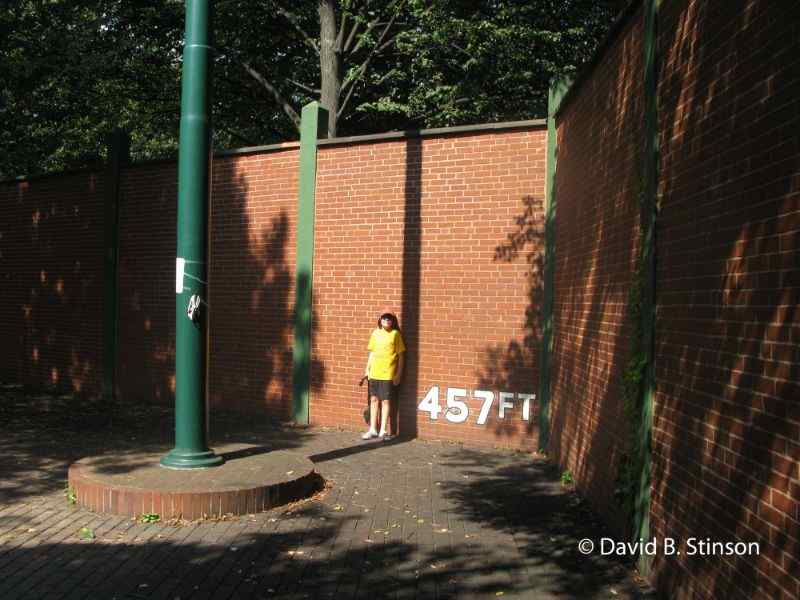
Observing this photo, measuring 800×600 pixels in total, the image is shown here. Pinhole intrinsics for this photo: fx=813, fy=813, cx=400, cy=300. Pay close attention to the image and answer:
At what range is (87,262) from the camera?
1417cm

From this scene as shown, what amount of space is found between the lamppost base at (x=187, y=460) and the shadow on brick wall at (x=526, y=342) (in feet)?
12.7

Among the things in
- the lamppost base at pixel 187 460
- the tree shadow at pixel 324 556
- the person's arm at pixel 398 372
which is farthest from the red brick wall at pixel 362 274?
the lamppost base at pixel 187 460

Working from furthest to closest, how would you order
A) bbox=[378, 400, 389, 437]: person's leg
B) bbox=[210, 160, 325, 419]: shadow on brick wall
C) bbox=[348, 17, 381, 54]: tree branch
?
bbox=[348, 17, 381, 54]: tree branch → bbox=[210, 160, 325, 419]: shadow on brick wall → bbox=[378, 400, 389, 437]: person's leg

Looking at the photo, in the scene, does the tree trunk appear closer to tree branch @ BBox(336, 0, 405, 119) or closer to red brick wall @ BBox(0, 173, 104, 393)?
tree branch @ BBox(336, 0, 405, 119)

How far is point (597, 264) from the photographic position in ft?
23.0

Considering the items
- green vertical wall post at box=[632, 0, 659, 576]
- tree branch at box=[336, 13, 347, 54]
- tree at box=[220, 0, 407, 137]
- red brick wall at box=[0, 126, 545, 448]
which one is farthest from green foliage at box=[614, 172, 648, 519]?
tree branch at box=[336, 13, 347, 54]

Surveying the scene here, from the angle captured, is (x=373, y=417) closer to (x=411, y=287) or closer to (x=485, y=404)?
(x=485, y=404)

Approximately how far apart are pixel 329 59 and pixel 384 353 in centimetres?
1071

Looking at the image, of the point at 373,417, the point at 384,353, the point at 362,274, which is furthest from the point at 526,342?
the point at 362,274

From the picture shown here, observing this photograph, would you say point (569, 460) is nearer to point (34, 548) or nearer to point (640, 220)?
point (640, 220)

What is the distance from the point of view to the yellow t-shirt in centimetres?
1009

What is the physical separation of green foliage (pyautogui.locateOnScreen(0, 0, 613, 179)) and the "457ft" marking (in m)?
8.68

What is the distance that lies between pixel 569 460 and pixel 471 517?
5.98ft

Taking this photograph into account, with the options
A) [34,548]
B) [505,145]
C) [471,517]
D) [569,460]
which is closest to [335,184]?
[505,145]
